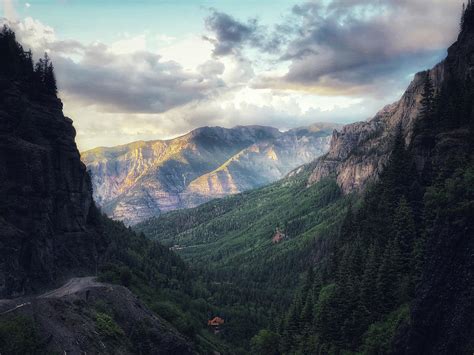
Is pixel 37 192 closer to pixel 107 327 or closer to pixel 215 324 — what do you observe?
pixel 107 327

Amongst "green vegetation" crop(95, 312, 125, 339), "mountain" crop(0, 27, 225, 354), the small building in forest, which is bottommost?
the small building in forest

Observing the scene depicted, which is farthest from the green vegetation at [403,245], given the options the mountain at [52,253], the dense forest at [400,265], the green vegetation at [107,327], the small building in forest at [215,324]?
A: the small building in forest at [215,324]

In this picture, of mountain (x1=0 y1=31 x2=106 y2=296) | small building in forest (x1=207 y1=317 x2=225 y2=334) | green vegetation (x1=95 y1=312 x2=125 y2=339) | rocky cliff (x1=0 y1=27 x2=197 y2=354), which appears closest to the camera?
rocky cliff (x1=0 y1=27 x2=197 y2=354)

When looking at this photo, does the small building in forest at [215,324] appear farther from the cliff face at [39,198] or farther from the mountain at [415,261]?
the cliff face at [39,198]

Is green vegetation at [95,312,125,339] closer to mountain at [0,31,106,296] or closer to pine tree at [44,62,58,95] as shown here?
mountain at [0,31,106,296]

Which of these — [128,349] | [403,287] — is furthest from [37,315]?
[403,287]

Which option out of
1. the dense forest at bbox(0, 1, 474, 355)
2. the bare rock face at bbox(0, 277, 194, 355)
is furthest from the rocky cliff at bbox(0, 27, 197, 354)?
the dense forest at bbox(0, 1, 474, 355)

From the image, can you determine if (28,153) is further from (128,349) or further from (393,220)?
(393,220)

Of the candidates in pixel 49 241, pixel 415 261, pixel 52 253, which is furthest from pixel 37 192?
pixel 415 261
